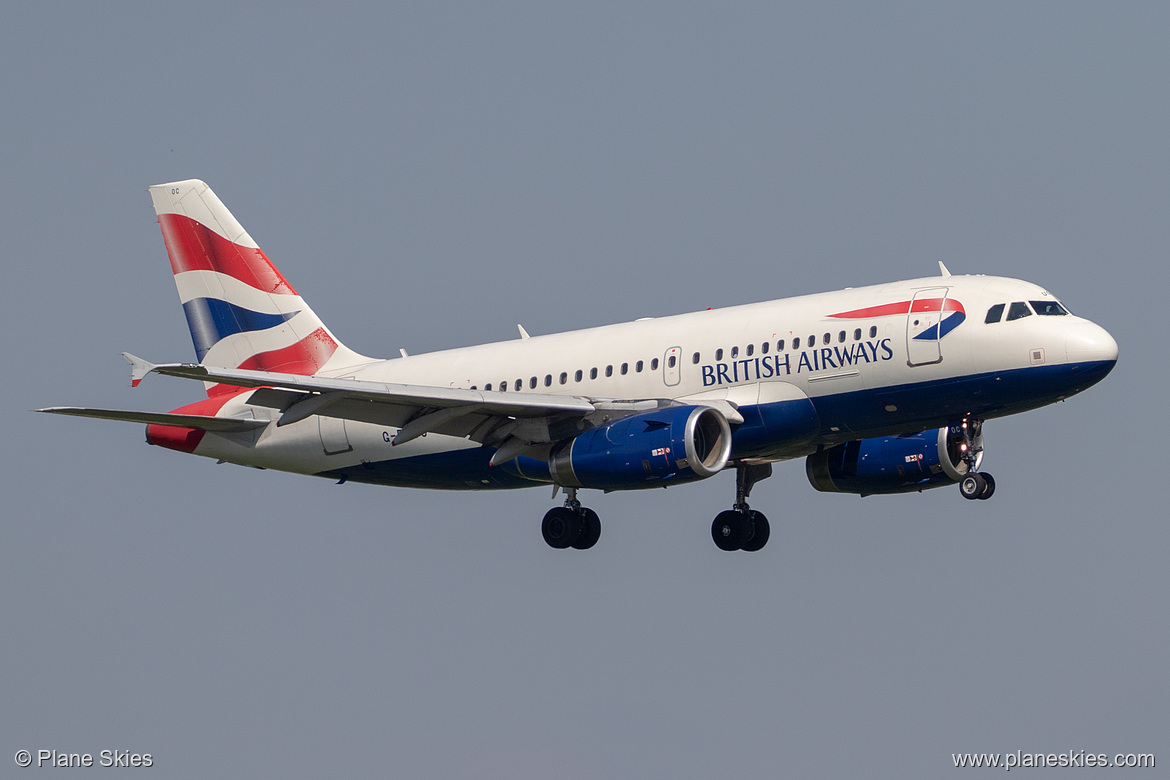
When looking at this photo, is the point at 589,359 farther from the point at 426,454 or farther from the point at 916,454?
the point at 916,454

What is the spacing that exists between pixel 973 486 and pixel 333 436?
16938mm

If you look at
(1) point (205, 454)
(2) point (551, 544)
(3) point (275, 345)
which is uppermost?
(3) point (275, 345)

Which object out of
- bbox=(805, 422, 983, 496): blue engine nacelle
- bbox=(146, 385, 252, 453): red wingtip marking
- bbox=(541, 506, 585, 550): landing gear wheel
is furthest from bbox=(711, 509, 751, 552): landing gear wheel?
bbox=(146, 385, 252, 453): red wingtip marking

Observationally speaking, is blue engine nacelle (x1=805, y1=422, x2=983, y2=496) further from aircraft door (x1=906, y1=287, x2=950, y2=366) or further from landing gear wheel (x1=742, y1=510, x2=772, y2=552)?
aircraft door (x1=906, y1=287, x2=950, y2=366)

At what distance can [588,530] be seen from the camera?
43.5 meters

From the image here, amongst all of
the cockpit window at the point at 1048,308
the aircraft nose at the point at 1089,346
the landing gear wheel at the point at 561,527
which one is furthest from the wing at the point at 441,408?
the aircraft nose at the point at 1089,346

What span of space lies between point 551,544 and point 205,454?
33.3ft

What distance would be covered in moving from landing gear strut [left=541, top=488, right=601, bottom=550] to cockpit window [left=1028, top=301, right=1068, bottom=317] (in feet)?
41.1

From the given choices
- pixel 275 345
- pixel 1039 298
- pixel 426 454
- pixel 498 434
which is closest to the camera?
pixel 1039 298

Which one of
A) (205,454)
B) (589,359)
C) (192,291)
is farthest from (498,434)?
(192,291)

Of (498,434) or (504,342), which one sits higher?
(504,342)

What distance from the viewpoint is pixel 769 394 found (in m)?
39.1

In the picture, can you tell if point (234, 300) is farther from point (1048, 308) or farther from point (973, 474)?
point (1048, 308)

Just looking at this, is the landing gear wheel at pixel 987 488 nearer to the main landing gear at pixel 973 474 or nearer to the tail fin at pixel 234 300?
the main landing gear at pixel 973 474
